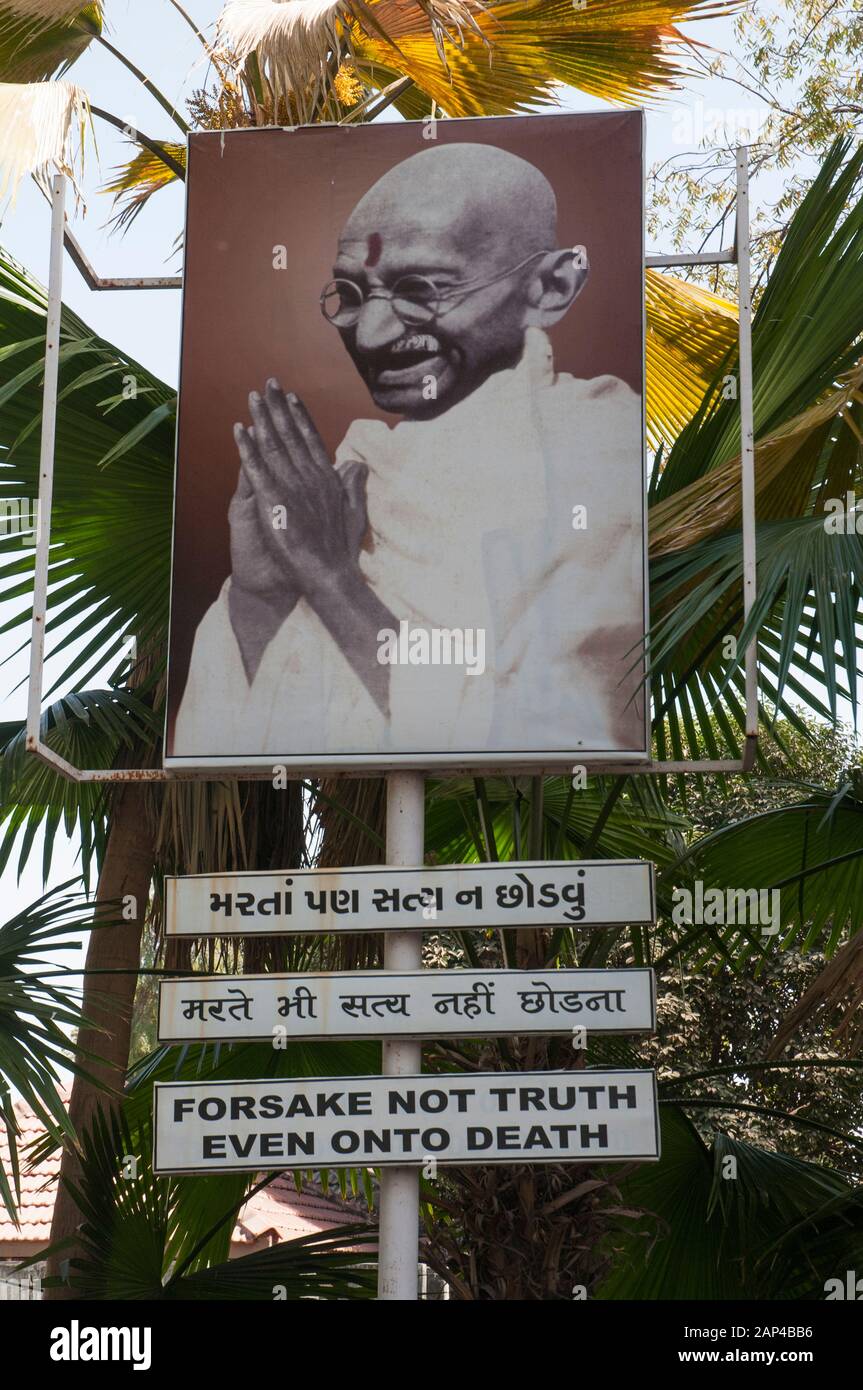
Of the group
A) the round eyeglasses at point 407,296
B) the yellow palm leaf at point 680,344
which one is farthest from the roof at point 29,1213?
the round eyeglasses at point 407,296

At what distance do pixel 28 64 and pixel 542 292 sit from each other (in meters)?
2.67

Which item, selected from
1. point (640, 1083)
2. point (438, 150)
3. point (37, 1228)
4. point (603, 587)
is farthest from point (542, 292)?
point (37, 1228)

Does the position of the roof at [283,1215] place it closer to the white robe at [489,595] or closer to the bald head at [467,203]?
the white robe at [489,595]

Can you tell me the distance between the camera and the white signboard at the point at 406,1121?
168 inches

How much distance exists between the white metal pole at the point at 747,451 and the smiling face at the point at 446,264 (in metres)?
0.63

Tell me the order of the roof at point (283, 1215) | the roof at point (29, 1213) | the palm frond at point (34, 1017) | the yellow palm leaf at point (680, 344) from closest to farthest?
the palm frond at point (34, 1017)
the yellow palm leaf at point (680, 344)
the roof at point (29, 1213)
the roof at point (283, 1215)

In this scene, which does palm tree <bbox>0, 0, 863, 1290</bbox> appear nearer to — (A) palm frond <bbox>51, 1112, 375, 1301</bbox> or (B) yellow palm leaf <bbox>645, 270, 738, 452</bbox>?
(B) yellow palm leaf <bbox>645, 270, 738, 452</bbox>

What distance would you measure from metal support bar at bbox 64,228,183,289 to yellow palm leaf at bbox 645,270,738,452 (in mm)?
2327

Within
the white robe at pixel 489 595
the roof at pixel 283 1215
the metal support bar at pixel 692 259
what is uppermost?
the metal support bar at pixel 692 259

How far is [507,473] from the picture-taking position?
15.9ft

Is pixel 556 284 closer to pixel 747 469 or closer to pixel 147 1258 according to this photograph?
pixel 747 469

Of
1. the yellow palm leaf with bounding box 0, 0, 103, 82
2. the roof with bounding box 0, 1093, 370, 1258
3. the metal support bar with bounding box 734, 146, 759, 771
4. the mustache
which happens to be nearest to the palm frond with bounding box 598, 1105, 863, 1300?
the metal support bar with bounding box 734, 146, 759, 771

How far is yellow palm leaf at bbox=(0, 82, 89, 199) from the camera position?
199 inches
